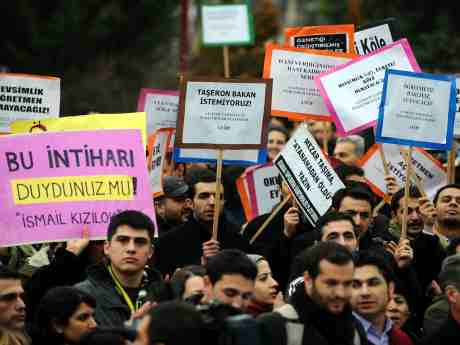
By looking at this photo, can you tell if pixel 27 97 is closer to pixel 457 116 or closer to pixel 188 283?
pixel 457 116

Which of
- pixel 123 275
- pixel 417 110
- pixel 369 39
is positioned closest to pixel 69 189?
pixel 123 275

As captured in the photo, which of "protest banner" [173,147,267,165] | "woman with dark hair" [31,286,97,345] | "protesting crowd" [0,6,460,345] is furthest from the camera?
"protest banner" [173,147,267,165]

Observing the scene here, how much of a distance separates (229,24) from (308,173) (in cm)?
657

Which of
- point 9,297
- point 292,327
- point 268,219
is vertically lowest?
point 268,219

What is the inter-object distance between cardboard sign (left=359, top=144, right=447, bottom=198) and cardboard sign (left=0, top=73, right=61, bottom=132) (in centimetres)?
294

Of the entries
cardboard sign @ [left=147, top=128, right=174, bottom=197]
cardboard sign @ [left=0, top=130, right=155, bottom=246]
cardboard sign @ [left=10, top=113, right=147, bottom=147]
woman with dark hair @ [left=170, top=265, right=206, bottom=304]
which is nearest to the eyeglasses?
woman with dark hair @ [left=170, top=265, right=206, bottom=304]

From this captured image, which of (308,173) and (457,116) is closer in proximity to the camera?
(308,173)

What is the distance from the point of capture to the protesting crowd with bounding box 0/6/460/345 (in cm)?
734

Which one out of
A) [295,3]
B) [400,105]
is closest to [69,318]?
[400,105]

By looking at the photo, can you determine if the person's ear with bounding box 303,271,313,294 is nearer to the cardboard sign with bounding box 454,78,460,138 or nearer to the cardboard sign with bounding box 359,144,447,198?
the cardboard sign with bounding box 454,78,460,138

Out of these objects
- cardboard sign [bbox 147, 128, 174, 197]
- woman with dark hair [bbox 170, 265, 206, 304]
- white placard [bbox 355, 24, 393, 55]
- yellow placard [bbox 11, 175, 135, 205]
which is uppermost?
white placard [bbox 355, 24, 393, 55]

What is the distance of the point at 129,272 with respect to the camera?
8.26 metres

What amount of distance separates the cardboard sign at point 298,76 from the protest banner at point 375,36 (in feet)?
2.65

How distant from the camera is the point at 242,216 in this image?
44.2 ft
